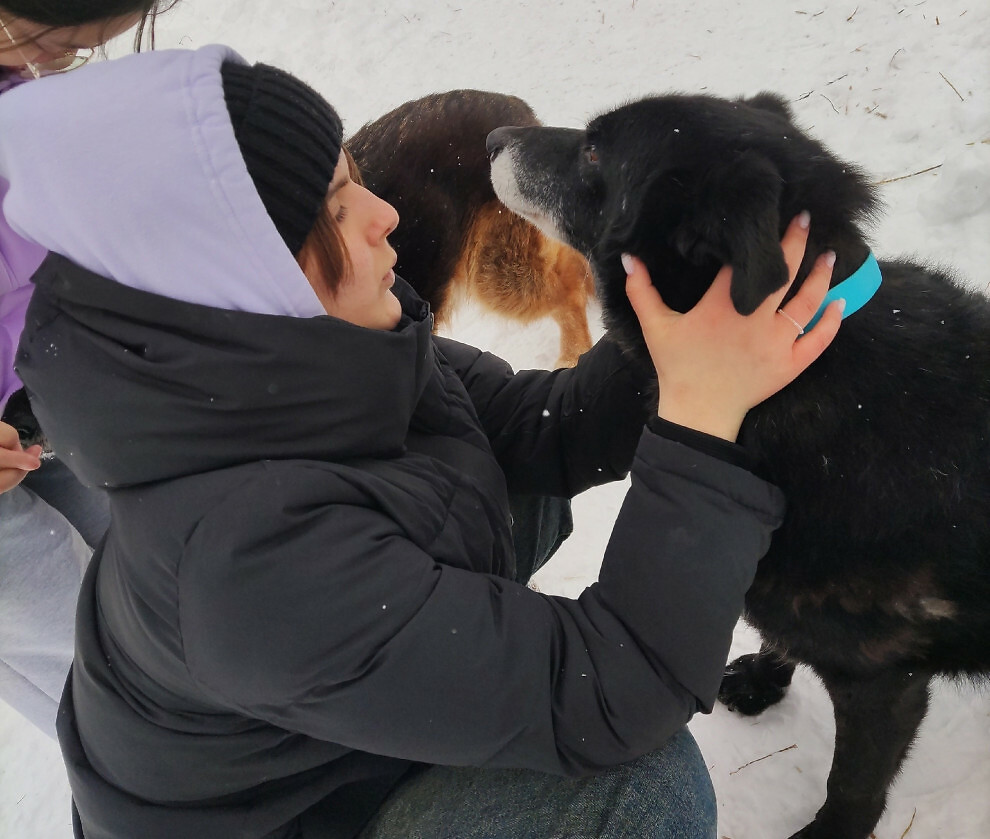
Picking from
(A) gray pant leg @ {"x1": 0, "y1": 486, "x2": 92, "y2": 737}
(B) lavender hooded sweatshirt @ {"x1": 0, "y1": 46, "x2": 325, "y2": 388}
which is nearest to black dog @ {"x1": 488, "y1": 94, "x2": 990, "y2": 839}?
(B) lavender hooded sweatshirt @ {"x1": 0, "y1": 46, "x2": 325, "y2": 388}

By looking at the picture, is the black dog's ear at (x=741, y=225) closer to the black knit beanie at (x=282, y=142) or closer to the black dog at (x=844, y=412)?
the black dog at (x=844, y=412)

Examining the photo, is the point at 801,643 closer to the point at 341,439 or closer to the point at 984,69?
the point at 341,439

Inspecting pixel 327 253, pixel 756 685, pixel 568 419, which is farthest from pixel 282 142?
pixel 756 685

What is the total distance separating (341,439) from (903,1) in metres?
3.96

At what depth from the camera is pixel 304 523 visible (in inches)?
40.4

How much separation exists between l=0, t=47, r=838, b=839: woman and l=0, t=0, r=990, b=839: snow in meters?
0.90

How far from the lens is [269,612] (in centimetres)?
100

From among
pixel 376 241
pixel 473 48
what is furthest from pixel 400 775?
pixel 473 48

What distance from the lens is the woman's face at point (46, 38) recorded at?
135 centimetres

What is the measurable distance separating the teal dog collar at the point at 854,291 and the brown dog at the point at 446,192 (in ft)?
4.15

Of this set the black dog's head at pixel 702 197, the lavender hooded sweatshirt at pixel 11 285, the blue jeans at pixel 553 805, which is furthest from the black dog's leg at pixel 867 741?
the lavender hooded sweatshirt at pixel 11 285

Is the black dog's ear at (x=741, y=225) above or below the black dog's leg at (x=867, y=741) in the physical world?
above

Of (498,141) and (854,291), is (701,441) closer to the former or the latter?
(854,291)

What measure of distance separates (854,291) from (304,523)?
1.09 metres
